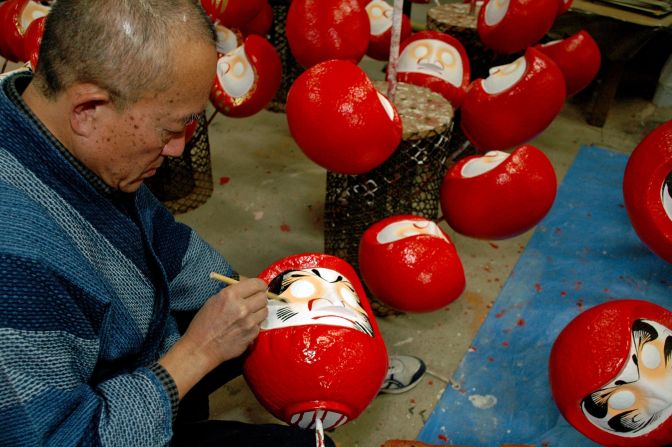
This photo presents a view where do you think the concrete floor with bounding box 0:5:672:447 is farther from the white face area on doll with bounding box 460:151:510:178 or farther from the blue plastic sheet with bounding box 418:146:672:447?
the white face area on doll with bounding box 460:151:510:178

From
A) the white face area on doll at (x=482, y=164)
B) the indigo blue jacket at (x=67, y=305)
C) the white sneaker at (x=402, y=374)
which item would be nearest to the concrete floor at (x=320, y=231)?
the white sneaker at (x=402, y=374)

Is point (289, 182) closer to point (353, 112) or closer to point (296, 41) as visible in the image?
point (296, 41)

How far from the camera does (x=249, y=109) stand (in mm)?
2090

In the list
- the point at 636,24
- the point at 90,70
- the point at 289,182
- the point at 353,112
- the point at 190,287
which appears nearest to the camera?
the point at 90,70

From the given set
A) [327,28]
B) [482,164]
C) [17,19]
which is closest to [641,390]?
[482,164]

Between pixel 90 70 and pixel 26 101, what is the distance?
0.43 ft

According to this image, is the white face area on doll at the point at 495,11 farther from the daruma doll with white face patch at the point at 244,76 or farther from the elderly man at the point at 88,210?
the elderly man at the point at 88,210

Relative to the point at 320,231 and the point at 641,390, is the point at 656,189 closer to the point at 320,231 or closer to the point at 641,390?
the point at 641,390

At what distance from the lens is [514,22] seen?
1981 millimetres

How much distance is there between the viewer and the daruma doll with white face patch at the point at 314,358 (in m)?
1.02

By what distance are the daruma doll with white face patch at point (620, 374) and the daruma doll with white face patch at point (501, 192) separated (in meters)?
0.39

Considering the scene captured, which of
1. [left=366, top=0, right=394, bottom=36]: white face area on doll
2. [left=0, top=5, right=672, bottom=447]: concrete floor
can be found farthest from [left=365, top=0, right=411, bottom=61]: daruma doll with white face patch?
[left=0, top=5, right=672, bottom=447]: concrete floor

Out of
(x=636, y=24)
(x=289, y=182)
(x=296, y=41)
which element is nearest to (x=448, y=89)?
(x=296, y=41)

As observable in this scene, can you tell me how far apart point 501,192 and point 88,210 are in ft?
3.37
